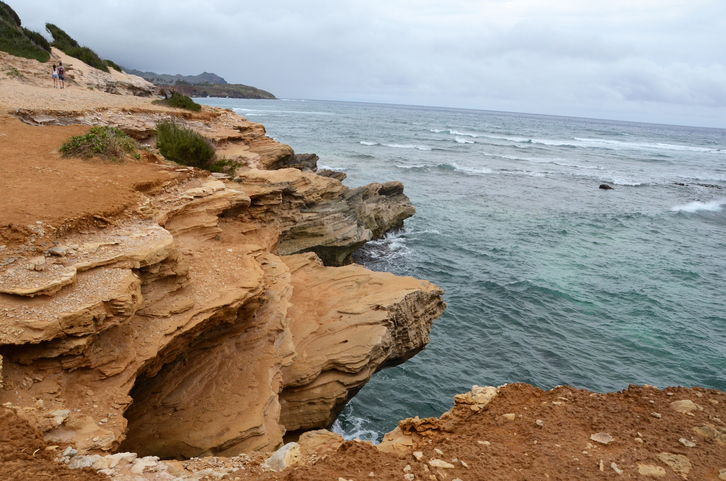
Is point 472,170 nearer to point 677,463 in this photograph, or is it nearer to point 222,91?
point 677,463

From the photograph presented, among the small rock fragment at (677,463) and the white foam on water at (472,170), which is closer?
the small rock fragment at (677,463)

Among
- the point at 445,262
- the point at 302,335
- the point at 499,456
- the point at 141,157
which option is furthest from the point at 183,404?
the point at 445,262

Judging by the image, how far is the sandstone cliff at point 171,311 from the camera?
5.10 m

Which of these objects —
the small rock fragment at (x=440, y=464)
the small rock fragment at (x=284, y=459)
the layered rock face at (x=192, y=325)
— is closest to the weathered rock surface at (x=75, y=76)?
the layered rock face at (x=192, y=325)

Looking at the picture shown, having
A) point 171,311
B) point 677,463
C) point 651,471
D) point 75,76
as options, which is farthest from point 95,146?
point 75,76

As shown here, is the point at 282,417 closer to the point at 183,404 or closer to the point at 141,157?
the point at 183,404

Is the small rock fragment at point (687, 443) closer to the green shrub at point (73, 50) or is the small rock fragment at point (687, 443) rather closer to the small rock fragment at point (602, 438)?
the small rock fragment at point (602, 438)

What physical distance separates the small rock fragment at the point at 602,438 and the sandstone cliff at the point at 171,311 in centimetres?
477

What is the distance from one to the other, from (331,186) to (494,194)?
69.7 feet

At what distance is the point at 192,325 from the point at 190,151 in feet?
26.7

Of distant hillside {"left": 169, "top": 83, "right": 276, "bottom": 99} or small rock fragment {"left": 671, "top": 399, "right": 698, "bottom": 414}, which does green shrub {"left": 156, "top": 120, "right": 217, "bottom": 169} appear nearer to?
small rock fragment {"left": 671, "top": 399, "right": 698, "bottom": 414}

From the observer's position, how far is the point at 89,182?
8.30 meters

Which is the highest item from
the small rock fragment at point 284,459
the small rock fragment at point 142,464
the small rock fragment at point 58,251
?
the small rock fragment at point 58,251

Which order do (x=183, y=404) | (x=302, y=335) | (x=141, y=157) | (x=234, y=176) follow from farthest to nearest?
(x=234, y=176)
(x=141, y=157)
(x=302, y=335)
(x=183, y=404)
